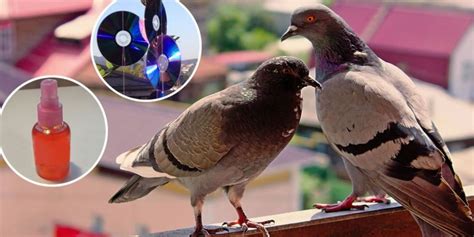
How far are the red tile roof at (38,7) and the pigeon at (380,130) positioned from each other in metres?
0.86

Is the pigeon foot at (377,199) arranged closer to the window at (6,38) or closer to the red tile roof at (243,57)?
the window at (6,38)

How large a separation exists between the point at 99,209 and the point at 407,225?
512 centimetres

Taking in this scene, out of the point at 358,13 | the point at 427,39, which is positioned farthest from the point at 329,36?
the point at 427,39

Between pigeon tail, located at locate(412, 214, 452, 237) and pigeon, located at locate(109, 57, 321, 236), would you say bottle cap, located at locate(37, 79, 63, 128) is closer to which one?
pigeon, located at locate(109, 57, 321, 236)

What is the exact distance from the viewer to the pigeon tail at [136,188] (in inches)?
45.0

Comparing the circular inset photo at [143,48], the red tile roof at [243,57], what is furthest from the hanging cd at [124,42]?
the red tile roof at [243,57]

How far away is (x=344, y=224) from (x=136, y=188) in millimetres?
311

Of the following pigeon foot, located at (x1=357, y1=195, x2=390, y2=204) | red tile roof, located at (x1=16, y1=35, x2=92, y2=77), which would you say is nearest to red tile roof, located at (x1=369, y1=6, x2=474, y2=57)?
red tile roof, located at (x1=16, y1=35, x2=92, y2=77)

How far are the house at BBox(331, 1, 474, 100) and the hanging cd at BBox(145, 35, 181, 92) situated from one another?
6.78 m

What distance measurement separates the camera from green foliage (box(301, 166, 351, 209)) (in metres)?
7.62

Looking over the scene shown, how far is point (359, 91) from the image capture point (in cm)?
120

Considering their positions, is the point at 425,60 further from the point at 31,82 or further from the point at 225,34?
the point at 31,82

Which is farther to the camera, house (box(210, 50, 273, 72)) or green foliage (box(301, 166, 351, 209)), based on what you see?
house (box(210, 50, 273, 72))

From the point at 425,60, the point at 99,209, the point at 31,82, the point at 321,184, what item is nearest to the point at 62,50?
the point at 31,82
